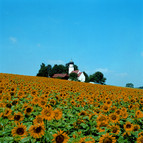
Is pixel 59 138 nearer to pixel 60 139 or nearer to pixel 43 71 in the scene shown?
pixel 60 139

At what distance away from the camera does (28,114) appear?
3.68 m

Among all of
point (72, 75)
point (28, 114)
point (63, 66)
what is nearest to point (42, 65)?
point (63, 66)

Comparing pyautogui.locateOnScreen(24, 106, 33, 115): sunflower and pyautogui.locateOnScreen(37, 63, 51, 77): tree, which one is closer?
pyautogui.locateOnScreen(24, 106, 33, 115): sunflower

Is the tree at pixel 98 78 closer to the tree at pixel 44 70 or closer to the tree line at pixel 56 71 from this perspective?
the tree line at pixel 56 71

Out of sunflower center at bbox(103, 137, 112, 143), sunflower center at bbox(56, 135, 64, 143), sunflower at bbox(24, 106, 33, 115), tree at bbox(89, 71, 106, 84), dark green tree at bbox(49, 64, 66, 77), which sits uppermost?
dark green tree at bbox(49, 64, 66, 77)

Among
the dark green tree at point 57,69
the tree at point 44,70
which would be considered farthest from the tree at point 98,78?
the tree at point 44,70

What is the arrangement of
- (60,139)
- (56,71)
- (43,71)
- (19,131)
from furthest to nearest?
(56,71)
(43,71)
(19,131)
(60,139)

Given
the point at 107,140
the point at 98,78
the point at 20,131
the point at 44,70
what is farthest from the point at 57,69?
the point at 107,140

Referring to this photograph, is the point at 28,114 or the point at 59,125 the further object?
the point at 28,114

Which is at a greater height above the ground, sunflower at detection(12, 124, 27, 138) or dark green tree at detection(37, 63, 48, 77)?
dark green tree at detection(37, 63, 48, 77)

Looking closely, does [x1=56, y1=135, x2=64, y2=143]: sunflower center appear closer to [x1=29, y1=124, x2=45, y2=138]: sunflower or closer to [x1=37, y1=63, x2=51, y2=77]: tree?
[x1=29, y1=124, x2=45, y2=138]: sunflower

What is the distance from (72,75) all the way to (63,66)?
79.7ft

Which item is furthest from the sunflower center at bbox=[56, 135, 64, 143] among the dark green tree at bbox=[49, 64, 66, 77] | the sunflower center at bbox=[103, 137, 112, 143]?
the dark green tree at bbox=[49, 64, 66, 77]

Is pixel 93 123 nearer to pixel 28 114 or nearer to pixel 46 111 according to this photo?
pixel 46 111
